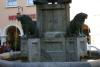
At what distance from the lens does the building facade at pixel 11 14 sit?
3359 centimetres

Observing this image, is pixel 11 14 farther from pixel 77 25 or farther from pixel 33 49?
pixel 77 25

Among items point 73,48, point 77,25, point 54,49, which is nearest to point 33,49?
point 54,49

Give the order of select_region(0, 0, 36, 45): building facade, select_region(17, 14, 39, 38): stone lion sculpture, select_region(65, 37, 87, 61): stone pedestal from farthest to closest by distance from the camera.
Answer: select_region(0, 0, 36, 45): building facade → select_region(17, 14, 39, 38): stone lion sculpture → select_region(65, 37, 87, 61): stone pedestal

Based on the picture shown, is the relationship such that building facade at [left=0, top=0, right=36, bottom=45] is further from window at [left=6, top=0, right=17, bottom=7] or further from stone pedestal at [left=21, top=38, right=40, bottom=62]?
stone pedestal at [left=21, top=38, right=40, bottom=62]

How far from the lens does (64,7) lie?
9359mm

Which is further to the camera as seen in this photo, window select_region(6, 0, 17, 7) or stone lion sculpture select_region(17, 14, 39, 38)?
window select_region(6, 0, 17, 7)

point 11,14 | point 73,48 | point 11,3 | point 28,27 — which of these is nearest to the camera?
point 73,48

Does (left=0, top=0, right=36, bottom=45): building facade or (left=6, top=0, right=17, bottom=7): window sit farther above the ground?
(left=6, top=0, right=17, bottom=7): window

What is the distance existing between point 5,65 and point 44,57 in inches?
74.3

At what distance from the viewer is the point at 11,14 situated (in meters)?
34.4

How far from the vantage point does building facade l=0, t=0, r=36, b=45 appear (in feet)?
110

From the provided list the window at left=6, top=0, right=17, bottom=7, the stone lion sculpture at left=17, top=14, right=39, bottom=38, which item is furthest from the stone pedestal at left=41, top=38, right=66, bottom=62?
the window at left=6, top=0, right=17, bottom=7

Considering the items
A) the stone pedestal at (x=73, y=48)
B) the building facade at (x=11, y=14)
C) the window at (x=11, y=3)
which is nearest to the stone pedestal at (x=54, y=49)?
the stone pedestal at (x=73, y=48)

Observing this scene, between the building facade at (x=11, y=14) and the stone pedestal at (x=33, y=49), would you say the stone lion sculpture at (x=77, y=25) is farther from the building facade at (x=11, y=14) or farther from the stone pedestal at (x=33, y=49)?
the building facade at (x=11, y=14)
